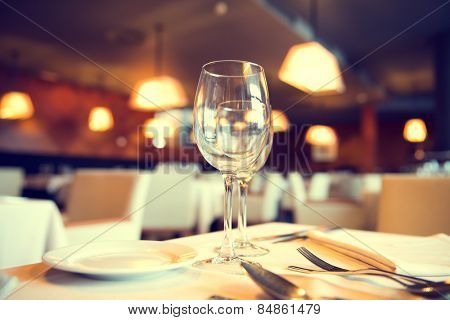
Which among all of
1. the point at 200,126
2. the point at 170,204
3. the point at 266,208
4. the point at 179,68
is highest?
the point at 179,68

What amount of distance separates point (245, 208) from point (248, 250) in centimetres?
7

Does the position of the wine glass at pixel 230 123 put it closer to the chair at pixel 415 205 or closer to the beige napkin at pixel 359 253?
the beige napkin at pixel 359 253

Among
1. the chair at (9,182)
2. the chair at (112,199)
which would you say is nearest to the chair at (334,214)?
the chair at (112,199)

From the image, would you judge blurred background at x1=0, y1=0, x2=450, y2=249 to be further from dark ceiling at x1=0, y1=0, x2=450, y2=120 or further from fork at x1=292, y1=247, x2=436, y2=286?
fork at x1=292, y1=247, x2=436, y2=286

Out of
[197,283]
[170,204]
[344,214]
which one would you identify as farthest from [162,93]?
[197,283]

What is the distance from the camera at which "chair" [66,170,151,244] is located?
188 centimetres

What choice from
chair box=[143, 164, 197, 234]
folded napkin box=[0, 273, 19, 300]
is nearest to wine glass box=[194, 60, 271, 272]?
folded napkin box=[0, 273, 19, 300]

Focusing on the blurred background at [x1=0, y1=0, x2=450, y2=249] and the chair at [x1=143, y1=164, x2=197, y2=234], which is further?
the blurred background at [x1=0, y1=0, x2=450, y2=249]

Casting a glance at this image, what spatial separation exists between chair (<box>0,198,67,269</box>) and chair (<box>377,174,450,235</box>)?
1.00 meters

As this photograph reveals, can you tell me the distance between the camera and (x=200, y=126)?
51cm

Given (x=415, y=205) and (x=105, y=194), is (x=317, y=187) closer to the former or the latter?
(x=105, y=194)

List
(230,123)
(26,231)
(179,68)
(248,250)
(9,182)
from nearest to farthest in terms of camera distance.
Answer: (230,123), (248,250), (26,231), (9,182), (179,68)

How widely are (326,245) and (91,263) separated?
36 centimetres

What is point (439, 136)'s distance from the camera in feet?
18.0
